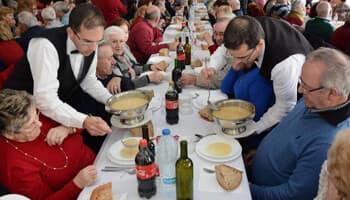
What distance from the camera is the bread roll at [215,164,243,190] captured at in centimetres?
144

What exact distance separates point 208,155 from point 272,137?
398mm

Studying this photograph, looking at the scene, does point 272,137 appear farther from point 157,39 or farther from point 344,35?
point 157,39

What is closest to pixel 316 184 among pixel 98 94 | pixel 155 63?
pixel 98 94

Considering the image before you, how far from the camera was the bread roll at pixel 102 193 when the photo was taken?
4.56 feet

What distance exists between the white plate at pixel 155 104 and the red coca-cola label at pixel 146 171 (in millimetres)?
858

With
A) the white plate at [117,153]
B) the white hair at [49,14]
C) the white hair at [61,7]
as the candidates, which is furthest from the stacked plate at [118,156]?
the white hair at [61,7]

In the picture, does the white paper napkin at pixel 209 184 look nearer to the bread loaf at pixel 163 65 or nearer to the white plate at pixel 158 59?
the bread loaf at pixel 163 65

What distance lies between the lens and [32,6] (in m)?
5.60

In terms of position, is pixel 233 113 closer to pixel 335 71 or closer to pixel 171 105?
pixel 171 105

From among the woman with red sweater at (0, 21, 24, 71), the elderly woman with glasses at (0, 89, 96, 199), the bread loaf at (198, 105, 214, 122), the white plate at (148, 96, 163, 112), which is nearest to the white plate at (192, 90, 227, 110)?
the bread loaf at (198, 105, 214, 122)

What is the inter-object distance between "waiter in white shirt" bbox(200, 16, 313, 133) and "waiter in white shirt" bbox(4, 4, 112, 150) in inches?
32.2

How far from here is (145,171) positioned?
1.35m

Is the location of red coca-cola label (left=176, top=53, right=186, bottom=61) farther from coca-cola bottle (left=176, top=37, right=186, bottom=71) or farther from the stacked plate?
the stacked plate

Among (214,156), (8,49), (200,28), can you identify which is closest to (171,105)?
(214,156)
